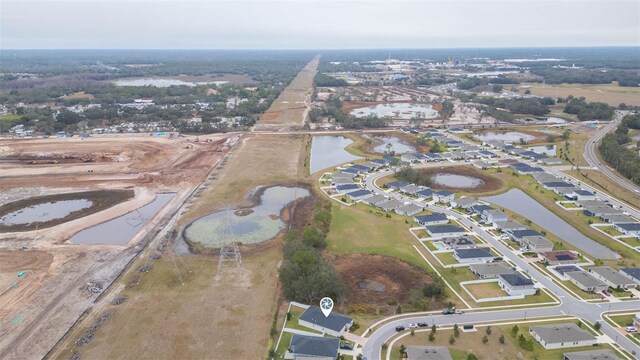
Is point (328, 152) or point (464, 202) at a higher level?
point (464, 202)

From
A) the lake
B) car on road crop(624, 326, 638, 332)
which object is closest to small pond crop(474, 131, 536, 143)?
the lake

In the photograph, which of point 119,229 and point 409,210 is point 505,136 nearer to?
point 409,210

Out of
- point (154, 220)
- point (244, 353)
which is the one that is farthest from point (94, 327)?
point (154, 220)

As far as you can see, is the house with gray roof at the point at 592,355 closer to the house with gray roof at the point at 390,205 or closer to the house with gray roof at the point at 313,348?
the house with gray roof at the point at 313,348

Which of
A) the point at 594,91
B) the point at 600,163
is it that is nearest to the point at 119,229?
the point at 600,163

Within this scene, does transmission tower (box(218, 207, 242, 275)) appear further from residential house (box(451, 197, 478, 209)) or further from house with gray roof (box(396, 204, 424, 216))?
residential house (box(451, 197, 478, 209))

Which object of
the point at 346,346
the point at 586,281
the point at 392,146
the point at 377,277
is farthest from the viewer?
the point at 392,146
